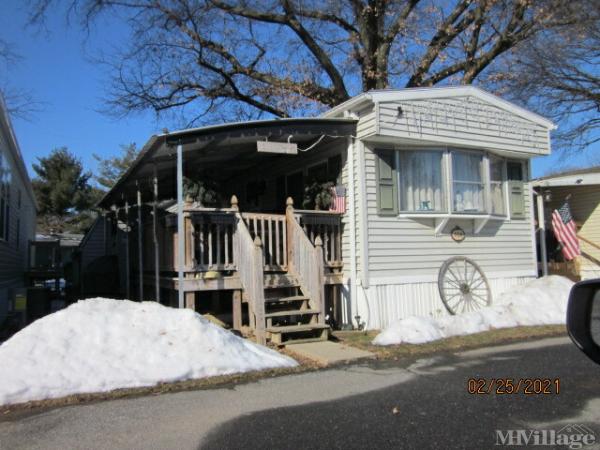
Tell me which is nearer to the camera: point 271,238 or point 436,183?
point 271,238

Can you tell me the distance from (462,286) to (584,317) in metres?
A: 9.02

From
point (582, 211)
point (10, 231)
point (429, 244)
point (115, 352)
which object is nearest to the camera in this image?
point (115, 352)

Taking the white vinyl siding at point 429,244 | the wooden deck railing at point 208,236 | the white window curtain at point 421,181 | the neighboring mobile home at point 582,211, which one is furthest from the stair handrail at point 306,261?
the neighboring mobile home at point 582,211

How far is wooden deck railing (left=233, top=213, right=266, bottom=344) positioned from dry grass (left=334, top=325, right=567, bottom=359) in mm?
1430

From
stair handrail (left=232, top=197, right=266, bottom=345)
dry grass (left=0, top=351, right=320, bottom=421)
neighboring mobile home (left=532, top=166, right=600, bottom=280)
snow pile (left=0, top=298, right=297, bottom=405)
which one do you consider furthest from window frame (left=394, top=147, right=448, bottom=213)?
neighboring mobile home (left=532, top=166, right=600, bottom=280)

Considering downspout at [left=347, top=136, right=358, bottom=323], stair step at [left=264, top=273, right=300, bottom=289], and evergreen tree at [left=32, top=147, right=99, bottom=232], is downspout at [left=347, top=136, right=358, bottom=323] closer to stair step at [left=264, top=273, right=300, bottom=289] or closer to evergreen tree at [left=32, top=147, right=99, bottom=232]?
stair step at [left=264, top=273, right=300, bottom=289]

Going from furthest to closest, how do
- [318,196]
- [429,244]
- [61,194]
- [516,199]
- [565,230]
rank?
1. [61,194]
2. [565,230]
3. [516,199]
4. [429,244]
5. [318,196]

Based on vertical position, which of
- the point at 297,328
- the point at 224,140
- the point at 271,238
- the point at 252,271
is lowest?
the point at 297,328

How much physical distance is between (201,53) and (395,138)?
38.1 ft

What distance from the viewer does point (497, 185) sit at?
11789mm

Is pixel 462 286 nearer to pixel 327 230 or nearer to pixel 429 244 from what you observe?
pixel 429 244

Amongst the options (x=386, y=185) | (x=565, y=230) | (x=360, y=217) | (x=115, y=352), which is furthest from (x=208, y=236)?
(x=565, y=230)

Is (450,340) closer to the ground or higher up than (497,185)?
closer to the ground

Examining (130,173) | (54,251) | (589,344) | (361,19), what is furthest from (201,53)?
(589,344)
